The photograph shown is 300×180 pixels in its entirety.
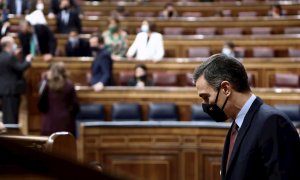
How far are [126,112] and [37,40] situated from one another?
248 centimetres

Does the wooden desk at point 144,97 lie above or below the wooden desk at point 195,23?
below

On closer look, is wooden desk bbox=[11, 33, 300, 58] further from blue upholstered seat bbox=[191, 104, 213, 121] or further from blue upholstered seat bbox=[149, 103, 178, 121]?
blue upholstered seat bbox=[191, 104, 213, 121]

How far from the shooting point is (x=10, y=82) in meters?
7.03

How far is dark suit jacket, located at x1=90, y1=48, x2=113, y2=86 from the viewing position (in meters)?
6.92

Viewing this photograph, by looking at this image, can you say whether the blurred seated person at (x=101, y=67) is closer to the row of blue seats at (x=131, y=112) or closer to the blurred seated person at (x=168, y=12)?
the row of blue seats at (x=131, y=112)

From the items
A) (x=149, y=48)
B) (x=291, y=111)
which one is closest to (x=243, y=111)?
(x=291, y=111)

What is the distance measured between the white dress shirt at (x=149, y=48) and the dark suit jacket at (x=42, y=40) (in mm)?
944

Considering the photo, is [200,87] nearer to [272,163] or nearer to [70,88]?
[272,163]

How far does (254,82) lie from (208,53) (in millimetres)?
1338

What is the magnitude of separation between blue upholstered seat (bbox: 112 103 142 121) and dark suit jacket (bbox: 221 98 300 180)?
13.9 feet

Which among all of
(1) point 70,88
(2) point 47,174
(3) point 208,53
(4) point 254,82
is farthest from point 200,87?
(3) point 208,53

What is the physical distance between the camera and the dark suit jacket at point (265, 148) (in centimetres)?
185

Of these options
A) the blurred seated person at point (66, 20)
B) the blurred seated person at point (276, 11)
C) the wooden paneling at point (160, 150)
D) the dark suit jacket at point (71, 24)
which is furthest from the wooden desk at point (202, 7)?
the wooden paneling at point (160, 150)

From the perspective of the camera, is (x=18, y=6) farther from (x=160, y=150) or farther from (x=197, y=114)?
(x=160, y=150)
